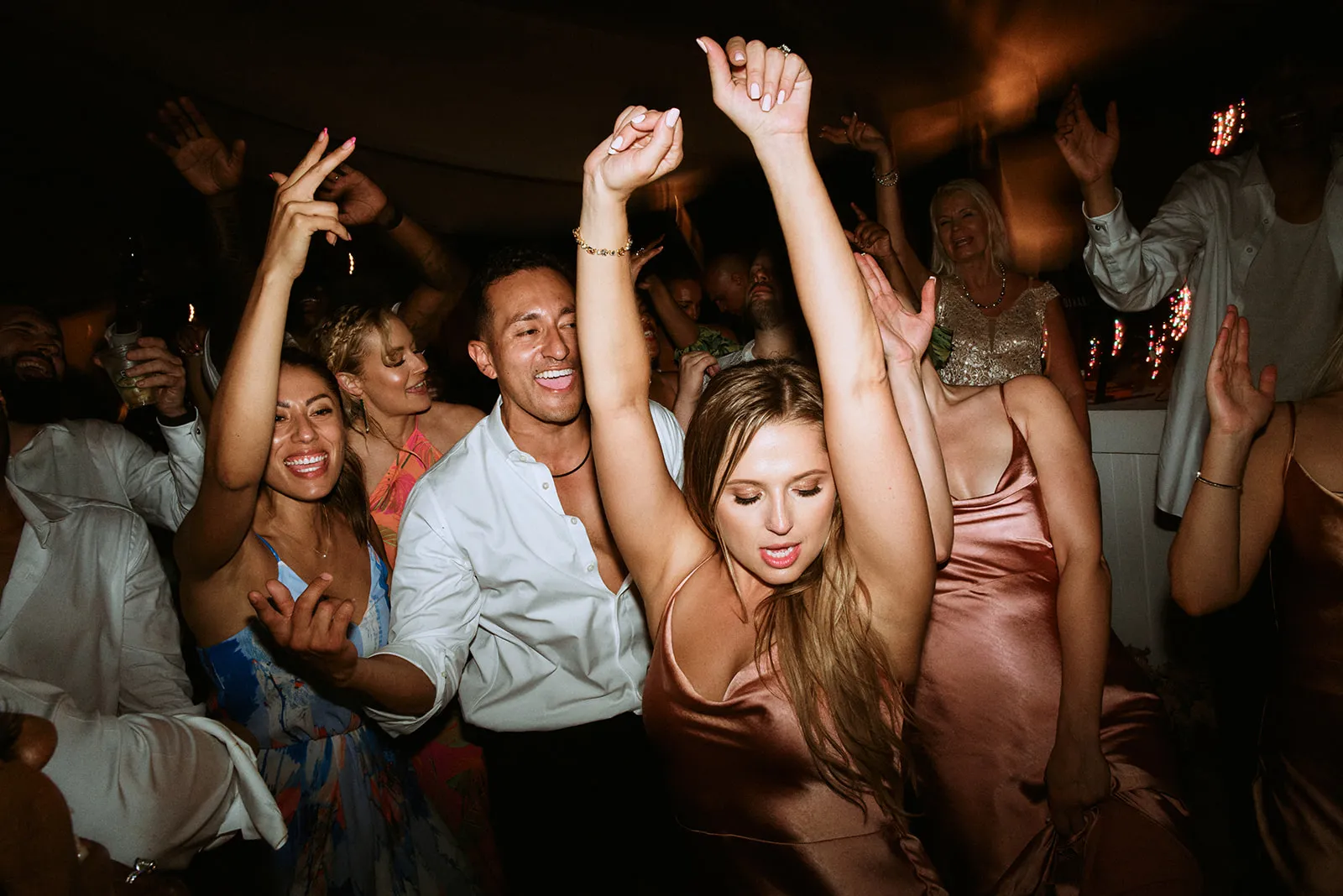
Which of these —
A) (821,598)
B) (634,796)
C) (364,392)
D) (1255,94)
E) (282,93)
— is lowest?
(634,796)

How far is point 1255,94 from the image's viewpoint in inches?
87.0

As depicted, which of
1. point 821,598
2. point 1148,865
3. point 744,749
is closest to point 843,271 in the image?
point 821,598

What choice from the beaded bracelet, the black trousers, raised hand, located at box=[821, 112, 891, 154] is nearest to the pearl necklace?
the beaded bracelet

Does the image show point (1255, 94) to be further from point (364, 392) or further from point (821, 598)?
point (364, 392)

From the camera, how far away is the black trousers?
5.69 feet

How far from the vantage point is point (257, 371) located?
1253 millimetres

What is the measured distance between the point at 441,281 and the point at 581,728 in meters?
1.88

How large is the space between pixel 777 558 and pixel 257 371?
37.6 inches

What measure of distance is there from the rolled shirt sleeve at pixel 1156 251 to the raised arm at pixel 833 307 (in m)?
1.89

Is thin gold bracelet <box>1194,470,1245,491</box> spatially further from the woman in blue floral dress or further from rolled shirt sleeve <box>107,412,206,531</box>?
rolled shirt sleeve <box>107,412,206,531</box>

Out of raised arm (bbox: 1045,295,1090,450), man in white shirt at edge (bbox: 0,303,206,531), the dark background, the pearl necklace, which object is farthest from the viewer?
the dark background

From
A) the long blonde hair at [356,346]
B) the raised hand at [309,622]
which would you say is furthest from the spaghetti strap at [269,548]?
the long blonde hair at [356,346]

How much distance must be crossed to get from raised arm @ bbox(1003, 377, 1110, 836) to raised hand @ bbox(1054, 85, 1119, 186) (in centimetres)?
124

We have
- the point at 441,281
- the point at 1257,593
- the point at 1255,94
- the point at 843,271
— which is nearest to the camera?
the point at 843,271
